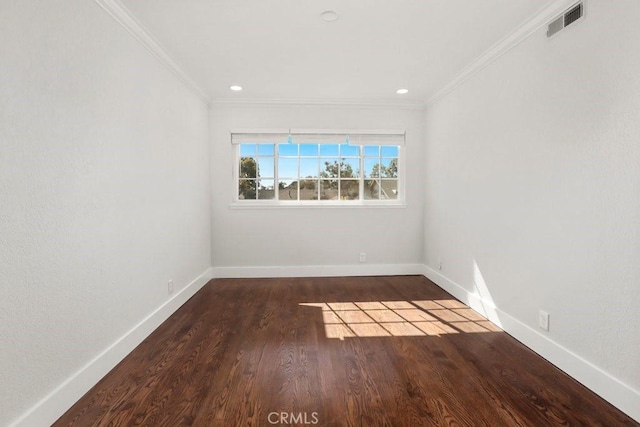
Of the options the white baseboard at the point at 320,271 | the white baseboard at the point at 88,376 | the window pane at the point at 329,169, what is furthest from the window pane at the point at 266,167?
the white baseboard at the point at 88,376

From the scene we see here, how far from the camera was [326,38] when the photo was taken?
9.23 feet

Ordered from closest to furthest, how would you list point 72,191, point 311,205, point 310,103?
1. point 72,191
2. point 310,103
3. point 311,205

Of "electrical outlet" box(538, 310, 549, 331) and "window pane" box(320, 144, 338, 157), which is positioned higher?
"window pane" box(320, 144, 338, 157)

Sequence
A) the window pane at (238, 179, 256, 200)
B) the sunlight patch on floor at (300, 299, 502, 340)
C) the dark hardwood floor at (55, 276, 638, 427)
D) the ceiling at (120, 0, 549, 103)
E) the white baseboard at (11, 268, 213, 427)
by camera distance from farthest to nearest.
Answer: the window pane at (238, 179, 256, 200), the sunlight patch on floor at (300, 299, 502, 340), the ceiling at (120, 0, 549, 103), the dark hardwood floor at (55, 276, 638, 427), the white baseboard at (11, 268, 213, 427)

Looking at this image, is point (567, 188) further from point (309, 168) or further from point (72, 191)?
point (309, 168)

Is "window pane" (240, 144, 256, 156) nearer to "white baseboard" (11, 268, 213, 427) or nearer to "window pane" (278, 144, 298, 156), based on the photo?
"window pane" (278, 144, 298, 156)

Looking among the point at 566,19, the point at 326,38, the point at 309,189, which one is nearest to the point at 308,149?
the point at 309,189

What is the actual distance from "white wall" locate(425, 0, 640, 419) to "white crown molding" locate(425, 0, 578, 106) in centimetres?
6

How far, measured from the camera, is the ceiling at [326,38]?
7.82 ft

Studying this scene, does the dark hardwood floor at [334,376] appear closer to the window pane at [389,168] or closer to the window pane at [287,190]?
the window pane at [287,190]

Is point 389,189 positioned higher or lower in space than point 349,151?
lower

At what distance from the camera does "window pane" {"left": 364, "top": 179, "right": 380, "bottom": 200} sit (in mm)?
4914

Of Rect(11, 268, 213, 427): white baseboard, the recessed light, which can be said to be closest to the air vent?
the recessed light

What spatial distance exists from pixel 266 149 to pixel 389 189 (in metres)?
1.87
